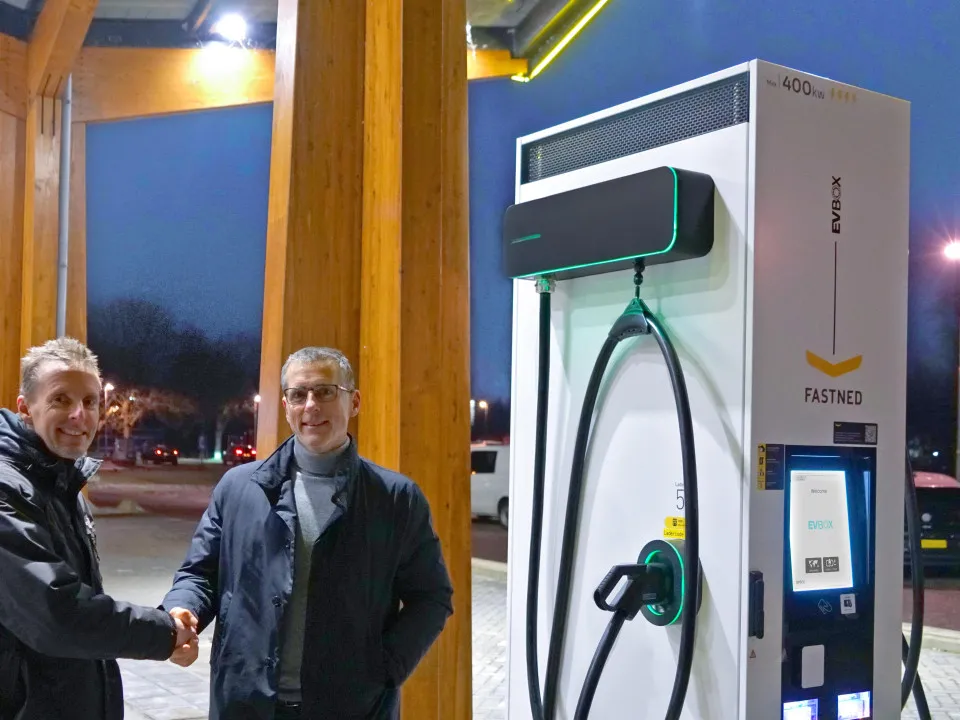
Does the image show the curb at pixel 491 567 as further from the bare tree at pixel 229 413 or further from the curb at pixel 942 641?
the curb at pixel 942 641

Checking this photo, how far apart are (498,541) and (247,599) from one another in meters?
9.76

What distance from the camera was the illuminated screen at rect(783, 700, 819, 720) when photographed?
213 centimetres

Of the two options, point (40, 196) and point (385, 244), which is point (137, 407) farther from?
→ point (385, 244)

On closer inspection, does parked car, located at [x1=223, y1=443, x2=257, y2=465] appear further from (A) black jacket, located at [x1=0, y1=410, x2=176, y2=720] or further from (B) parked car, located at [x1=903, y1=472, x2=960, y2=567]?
(A) black jacket, located at [x1=0, y1=410, x2=176, y2=720]

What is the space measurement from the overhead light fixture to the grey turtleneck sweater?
5137 mm

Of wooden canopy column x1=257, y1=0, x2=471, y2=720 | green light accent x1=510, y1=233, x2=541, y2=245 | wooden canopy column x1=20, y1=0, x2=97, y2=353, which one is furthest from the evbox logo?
wooden canopy column x1=20, y1=0, x2=97, y2=353

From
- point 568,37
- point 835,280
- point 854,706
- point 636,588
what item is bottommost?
point 854,706

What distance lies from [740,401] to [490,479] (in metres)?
10.6

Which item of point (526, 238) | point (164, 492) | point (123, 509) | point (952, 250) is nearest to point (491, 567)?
point (164, 492)

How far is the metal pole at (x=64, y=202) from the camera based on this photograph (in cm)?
687

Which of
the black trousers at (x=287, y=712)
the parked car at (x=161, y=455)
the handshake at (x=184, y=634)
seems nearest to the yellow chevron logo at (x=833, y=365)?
the black trousers at (x=287, y=712)

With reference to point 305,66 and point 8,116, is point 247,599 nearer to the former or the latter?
point 305,66

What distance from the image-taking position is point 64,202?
6.99 m

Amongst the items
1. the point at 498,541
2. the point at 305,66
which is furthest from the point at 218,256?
the point at 305,66
